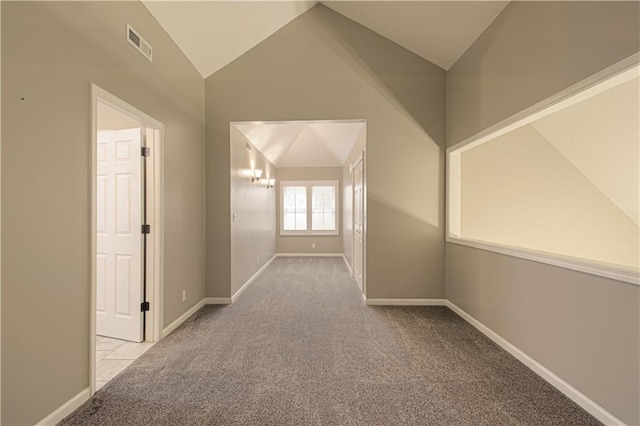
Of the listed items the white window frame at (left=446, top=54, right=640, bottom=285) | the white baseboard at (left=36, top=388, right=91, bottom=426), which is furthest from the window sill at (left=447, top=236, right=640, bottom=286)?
the white baseboard at (left=36, top=388, right=91, bottom=426)

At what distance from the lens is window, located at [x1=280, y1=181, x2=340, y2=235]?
28.2ft

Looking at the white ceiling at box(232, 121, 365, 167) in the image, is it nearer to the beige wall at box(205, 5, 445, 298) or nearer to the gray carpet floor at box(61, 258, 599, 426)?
the beige wall at box(205, 5, 445, 298)

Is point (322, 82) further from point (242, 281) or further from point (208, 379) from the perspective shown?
point (208, 379)

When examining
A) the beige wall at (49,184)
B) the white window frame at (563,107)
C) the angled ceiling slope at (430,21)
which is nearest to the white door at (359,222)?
the white window frame at (563,107)

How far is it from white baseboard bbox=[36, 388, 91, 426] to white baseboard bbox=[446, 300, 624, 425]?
10.6ft

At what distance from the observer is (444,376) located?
226 cm

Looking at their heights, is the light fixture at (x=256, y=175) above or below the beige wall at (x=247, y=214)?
above

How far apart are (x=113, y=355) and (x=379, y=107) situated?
3.94 metres

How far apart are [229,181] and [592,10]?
12.4 feet

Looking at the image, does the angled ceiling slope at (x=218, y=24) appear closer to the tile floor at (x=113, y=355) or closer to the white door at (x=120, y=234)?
the white door at (x=120, y=234)

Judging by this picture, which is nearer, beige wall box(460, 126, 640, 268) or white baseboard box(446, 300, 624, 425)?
white baseboard box(446, 300, 624, 425)

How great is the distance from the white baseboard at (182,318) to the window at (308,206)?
4824 millimetres

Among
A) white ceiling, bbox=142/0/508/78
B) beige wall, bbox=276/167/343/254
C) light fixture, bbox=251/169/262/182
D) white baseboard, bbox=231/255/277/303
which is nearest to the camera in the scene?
white ceiling, bbox=142/0/508/78

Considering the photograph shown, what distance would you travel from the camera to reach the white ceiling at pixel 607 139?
257 cm
